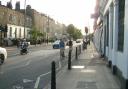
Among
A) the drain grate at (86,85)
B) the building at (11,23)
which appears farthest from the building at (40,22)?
the drain grate at (86,85)

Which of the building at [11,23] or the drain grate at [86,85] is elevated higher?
the building at [11,23]

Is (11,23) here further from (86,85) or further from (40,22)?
(86,85)

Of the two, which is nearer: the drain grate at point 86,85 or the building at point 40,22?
the drain grate at point 86,85

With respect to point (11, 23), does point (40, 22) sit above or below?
above

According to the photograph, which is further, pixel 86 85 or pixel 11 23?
pixel 11 23

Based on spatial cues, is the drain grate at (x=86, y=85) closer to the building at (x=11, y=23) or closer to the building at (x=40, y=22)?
the building at (x=11, y=23)

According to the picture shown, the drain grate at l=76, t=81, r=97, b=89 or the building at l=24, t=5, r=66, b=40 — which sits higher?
the building at l=24, t=5, r=66, b=40

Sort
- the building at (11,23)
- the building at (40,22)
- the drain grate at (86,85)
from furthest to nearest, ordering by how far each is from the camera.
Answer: the building at (40,22), the building at (11,23), the drain grate at (86,85)

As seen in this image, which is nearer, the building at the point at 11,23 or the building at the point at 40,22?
the building at the point at 11,23

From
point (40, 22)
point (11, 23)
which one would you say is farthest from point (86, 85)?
point (40, 22)

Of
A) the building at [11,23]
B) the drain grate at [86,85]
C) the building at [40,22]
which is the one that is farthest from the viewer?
the building at [40,22]

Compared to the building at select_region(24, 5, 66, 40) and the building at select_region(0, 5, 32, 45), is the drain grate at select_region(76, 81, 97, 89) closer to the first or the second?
the building at select_region(0, 5, 32, 45)

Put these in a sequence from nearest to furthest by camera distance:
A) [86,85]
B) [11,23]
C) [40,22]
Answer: [86,85] → [11,23] → [40,22]

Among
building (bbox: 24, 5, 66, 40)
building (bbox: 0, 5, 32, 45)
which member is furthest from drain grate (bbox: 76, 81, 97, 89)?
building (bbox: 24, 5, 66, 40)
